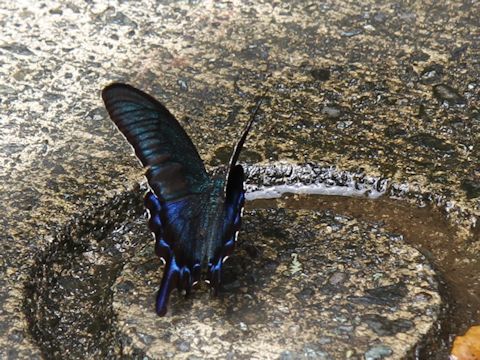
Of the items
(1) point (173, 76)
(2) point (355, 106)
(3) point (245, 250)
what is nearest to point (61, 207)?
(3) point (245, 250)

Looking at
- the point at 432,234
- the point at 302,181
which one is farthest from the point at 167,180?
the point at 432,234

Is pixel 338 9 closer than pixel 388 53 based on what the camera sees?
No

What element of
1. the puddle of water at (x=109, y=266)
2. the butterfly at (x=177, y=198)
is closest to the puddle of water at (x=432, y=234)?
the puddle of water at (x=109, y=266)

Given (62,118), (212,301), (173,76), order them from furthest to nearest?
(173,76), (62,118), (212,301)

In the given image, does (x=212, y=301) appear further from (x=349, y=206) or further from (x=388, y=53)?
(x=388, y=53)

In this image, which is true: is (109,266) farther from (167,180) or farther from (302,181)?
(302,181)

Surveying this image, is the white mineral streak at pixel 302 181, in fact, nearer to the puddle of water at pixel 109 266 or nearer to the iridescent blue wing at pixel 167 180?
the puddle of water at pixel 109 266

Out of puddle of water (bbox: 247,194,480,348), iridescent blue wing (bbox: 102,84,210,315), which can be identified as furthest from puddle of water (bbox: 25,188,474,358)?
iridescent blue wing (bbox: 102,84,210,315)
